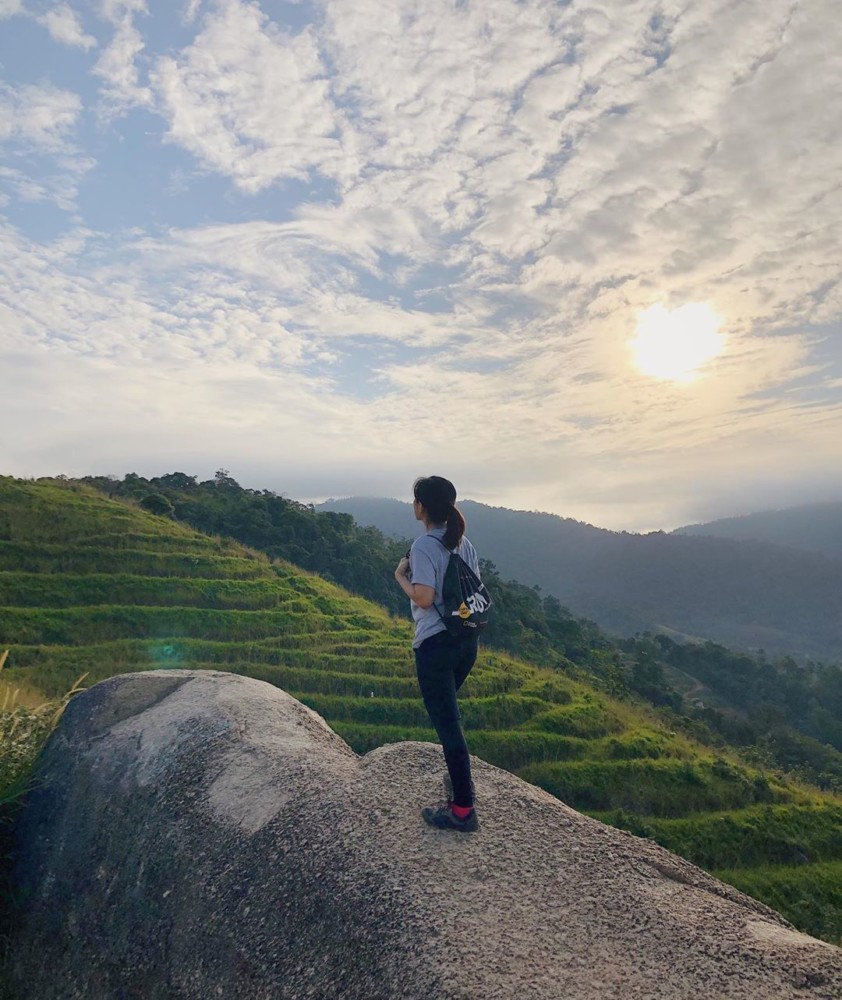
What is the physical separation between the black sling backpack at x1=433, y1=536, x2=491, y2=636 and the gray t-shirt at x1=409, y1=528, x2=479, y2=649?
4 centimetres

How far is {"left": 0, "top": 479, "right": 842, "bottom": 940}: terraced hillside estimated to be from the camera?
53.6ft

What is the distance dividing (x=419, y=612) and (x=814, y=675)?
58.1 metres

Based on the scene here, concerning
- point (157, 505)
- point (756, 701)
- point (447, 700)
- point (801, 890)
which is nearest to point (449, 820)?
point (447, 700)

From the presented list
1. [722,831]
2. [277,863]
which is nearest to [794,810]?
[722,831]

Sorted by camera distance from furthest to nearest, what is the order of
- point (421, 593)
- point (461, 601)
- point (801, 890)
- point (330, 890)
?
point (801, 890) → point (461, 601) → point (421, 593) → point (330, 890)

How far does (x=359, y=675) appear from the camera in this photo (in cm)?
2134

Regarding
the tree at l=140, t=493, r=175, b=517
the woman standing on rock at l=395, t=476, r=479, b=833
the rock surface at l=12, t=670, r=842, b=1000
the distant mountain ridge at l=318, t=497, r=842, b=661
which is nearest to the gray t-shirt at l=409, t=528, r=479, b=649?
the woman standing on rock at l=395, t=476, r=479, b=833

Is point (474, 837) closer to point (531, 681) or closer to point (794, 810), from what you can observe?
point (794, 810)

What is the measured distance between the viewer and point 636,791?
17500 millimetres

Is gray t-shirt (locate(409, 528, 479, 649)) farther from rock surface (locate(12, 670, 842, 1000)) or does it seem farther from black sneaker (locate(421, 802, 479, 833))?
rock surface (locate(12, 670, 842, 1000))

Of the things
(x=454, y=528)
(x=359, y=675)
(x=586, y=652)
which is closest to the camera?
(x=454, y=528)

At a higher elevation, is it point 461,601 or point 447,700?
point 461,601

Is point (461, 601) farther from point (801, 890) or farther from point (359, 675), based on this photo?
point (359, 675)

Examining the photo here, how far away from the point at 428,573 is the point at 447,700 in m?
0.97
